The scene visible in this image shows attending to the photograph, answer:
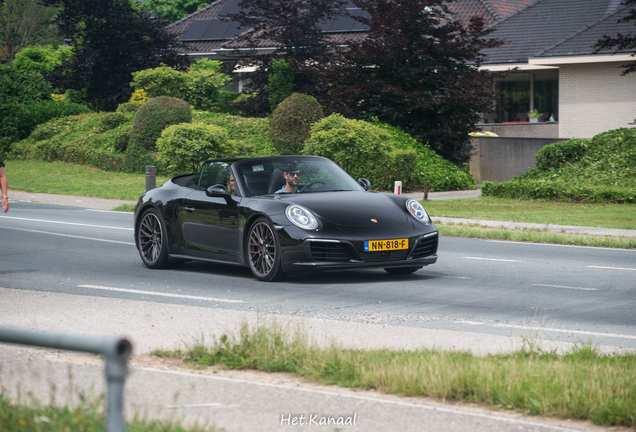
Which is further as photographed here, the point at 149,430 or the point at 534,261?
the point at 534,261

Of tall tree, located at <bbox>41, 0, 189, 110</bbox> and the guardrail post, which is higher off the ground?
tall tree, located at <bbox>41, 0, 189, 110</bbox>

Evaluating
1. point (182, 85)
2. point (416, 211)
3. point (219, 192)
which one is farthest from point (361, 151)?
point (182, 85)

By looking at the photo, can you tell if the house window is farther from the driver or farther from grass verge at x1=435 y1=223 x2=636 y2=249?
the driver

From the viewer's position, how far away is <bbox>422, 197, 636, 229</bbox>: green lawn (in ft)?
57.8

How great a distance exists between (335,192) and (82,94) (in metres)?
34.1

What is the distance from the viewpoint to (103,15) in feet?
131

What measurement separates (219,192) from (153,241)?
1594 millimetres

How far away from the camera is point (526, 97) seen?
38938 mm

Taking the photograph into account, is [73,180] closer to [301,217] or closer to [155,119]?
[155,119]

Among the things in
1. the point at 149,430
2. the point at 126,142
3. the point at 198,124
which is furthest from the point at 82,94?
the point at 149,430

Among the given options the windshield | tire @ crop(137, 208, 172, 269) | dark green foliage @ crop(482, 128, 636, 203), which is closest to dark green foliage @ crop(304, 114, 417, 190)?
dark green foliage @ crop(482, 128, 636, 203)

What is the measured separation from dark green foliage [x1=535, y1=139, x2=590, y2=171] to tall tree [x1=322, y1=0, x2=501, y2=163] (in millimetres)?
2917

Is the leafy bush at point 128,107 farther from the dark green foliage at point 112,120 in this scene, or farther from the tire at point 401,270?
the tire at point 401,270

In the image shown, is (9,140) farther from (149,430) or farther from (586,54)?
(149,430)
